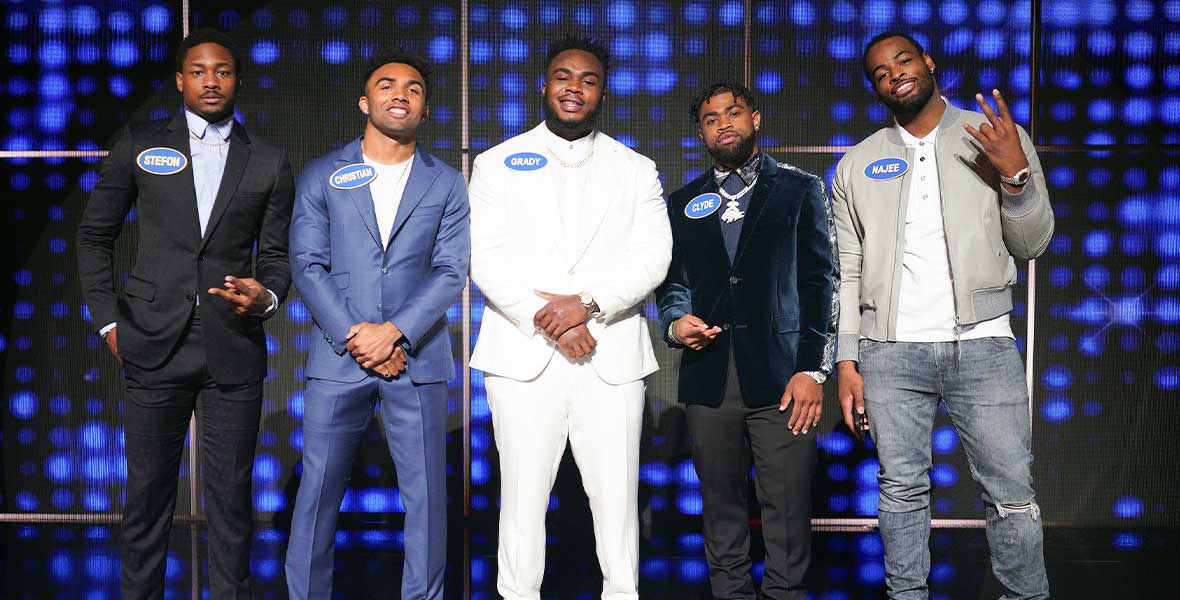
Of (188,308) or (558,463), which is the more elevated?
(188,308)

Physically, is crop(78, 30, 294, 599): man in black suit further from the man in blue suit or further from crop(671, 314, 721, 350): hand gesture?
crop(671, 314, 721, 350): hand gesture

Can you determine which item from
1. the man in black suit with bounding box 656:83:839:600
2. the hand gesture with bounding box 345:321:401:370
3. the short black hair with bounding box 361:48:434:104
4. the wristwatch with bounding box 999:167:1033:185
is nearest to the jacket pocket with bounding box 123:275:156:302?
the hand gesture with bounding box 345:321:401:370

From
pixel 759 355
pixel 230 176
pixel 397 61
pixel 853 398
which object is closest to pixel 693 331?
pixel 759 355

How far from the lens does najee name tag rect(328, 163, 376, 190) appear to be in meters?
2.88

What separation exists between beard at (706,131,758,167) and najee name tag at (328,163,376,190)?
3.54 feet

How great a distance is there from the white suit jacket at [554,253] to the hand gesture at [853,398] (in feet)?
2.00

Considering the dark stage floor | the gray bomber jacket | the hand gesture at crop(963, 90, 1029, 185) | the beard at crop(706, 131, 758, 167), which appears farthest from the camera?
the dark stage floor

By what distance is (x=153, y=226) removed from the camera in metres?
2.88

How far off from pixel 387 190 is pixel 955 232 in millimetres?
1710

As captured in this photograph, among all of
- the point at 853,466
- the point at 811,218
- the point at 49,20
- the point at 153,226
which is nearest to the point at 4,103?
the point at 49,20

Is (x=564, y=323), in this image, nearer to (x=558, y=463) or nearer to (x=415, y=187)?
(x=558, y=463)

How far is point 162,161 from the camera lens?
114 inches

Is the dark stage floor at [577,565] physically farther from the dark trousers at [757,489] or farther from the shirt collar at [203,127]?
the shirt collar at [203,127]

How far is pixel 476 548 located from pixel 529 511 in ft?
5.07
